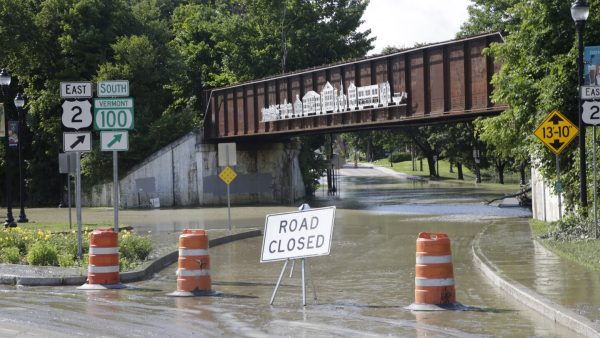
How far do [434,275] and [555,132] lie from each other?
10.7 meters

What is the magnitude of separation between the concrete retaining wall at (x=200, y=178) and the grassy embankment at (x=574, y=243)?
30.3m

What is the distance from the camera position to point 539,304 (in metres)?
11.4

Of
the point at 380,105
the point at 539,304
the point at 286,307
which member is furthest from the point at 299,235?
the point at 380,105

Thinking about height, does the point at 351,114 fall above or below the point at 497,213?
above

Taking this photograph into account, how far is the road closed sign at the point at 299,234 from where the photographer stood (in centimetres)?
1216

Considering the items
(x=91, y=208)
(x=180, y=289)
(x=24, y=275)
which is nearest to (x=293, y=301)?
(x=180, y=289)

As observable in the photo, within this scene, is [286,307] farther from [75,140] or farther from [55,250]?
[55,250]

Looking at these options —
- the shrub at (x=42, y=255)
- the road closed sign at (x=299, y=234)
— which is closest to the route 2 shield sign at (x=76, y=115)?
the shrub at (x=42, y=255)

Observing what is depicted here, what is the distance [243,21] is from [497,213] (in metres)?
32.0

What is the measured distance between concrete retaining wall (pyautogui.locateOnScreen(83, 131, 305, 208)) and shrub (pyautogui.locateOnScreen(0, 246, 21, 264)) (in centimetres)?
3217

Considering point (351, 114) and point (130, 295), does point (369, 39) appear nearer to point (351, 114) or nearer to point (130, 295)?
point (351, 114)

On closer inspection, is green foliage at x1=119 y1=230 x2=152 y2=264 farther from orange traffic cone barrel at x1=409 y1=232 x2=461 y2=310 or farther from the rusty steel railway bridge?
the rusty steel railway bridge

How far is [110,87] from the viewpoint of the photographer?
1781 cm

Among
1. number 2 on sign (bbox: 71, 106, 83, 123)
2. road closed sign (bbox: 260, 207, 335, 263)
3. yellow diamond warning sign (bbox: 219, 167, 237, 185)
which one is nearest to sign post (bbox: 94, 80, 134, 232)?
number 2 on sign (bbox: 71, 106, 83, 123)
